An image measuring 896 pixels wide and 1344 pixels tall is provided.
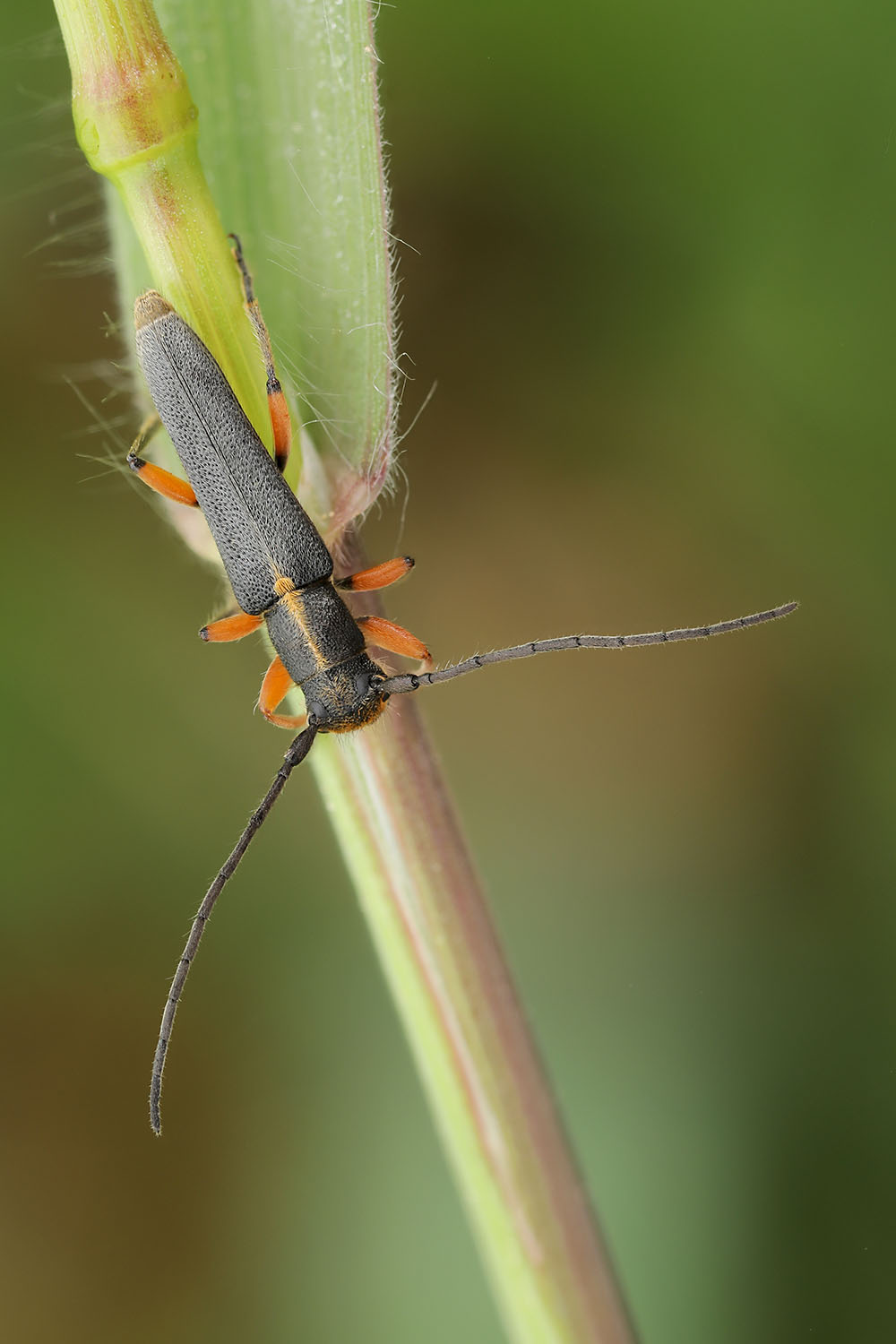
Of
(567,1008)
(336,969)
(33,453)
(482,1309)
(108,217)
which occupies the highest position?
(33,453)

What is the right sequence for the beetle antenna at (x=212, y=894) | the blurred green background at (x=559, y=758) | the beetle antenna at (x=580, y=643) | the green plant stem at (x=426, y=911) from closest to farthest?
1. the green plant stem at (x=426, y=911)
2. the beetle antenna at (x=580, y=643)
3. the beetle antenna at (x=212, y=894)
4. the blurred green background at (x=559, y=758)

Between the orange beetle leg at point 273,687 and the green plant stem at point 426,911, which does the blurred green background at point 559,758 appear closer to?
the orange beetle leg at point 273,687

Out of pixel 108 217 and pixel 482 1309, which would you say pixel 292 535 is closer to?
pixel 108 217

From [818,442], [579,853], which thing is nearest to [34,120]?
[818,442]

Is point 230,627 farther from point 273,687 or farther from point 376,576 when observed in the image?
point 376,576

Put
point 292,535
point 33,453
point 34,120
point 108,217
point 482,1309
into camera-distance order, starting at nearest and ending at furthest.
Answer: point 108,217, point 292,535, point 482,1309, point 34,120, point 33,453

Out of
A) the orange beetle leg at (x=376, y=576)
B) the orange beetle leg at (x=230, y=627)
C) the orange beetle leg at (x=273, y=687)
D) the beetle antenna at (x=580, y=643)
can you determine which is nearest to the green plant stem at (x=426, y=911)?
the orange beetle leg at (x=376, y=576)

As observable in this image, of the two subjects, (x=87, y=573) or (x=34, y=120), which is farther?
(x=87, y=573)
